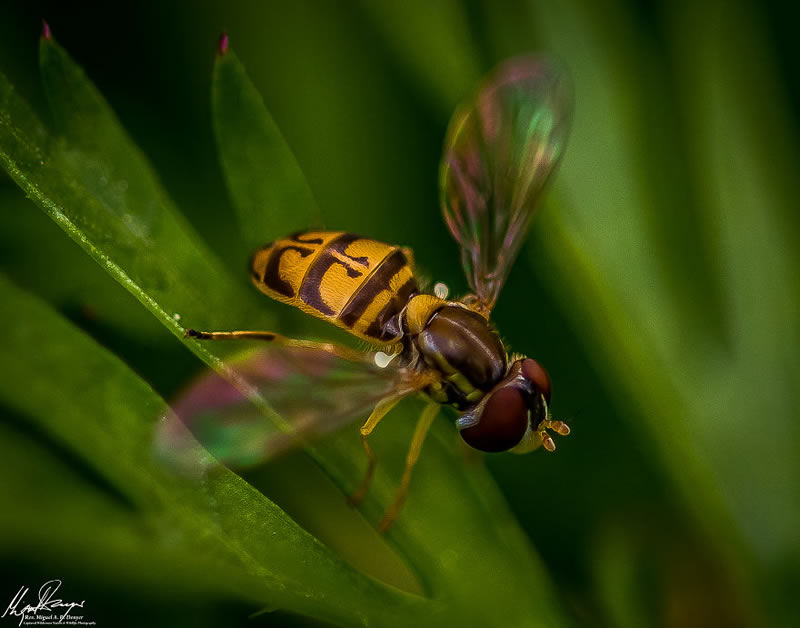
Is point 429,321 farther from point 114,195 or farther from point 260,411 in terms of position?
point 114,195

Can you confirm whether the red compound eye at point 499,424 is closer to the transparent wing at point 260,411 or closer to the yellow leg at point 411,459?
the yellow leg at point 411,459

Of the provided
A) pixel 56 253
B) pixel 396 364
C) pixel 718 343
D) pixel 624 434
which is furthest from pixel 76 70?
pixel 718 343

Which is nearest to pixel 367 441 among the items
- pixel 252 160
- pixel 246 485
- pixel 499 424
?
pixel 499 424

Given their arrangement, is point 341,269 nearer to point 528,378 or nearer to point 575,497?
point 528,378
